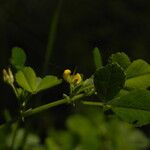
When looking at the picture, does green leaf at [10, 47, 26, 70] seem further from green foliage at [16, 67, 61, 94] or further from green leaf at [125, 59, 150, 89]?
green leaf at [125, 59, 150, 89]

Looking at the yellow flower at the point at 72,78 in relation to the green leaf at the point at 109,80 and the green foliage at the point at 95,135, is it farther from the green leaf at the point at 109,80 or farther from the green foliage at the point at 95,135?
the green foliage at the point at 95,135

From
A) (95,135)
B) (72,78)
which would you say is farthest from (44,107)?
(95,135)

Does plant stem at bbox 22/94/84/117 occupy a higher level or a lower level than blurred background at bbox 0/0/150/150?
higher

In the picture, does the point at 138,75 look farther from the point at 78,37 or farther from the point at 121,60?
the point at 78,37

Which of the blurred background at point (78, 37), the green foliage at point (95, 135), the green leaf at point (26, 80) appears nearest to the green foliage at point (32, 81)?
the green leaf at point (26, 80)

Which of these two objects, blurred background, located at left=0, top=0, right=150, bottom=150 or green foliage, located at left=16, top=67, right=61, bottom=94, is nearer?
green foliage, located at left=16, top=67, right=61, bottom=94

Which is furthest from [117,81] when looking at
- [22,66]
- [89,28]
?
[89,28]

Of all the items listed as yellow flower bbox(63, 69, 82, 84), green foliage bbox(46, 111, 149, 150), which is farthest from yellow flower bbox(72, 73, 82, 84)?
green foliage bbox(46, 111, 149, 150)
